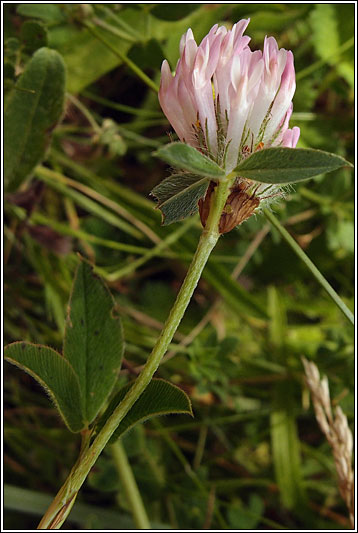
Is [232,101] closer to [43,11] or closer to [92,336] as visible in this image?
[92,336]

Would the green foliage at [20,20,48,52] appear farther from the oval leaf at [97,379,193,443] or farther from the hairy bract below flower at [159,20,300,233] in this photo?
the oval leaf at [97,379,193,443]

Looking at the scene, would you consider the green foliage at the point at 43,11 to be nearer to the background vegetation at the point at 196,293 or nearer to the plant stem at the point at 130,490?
the background vegetation at the point at 196,293

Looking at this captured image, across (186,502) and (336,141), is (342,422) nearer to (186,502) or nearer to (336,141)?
(186,502)

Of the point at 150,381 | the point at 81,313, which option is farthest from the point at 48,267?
the point at 150,381

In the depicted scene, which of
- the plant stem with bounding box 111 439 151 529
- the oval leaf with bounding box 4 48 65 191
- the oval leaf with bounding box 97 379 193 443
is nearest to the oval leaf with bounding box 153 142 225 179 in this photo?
the oval leaf with bounding box 97 379 193 443

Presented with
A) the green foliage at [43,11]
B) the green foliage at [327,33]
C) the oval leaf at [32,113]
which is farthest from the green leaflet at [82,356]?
the green foliage at [327,33]

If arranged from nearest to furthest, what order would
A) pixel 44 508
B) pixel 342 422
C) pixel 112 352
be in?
pixel 112 352
pixel 342 422
pixel 44 508
